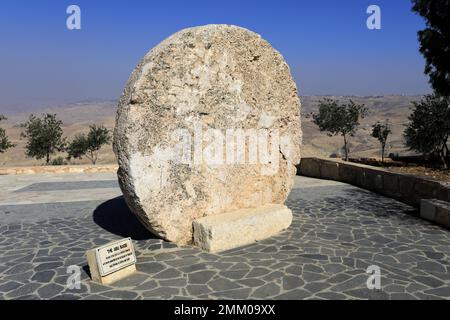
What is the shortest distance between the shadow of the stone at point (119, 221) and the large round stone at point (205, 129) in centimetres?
88

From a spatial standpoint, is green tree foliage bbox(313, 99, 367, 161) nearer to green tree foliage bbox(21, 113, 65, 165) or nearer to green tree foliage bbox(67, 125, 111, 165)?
green tree foliage bbox(67, 125, 111, 165)

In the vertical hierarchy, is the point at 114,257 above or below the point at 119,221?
above

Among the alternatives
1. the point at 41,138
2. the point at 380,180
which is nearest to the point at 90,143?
the point at 41,138

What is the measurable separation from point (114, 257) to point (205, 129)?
8.03 feet

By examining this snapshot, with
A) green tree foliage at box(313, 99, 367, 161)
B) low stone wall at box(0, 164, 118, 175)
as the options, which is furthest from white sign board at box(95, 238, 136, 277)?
green tree foliage at box(313, 99, 367, 161)

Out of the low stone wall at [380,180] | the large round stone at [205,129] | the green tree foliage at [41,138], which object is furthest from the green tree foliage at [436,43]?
the green tree foliage at [41,138]

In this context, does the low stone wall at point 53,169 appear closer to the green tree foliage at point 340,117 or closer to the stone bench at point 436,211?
the stone bench at point 436,211

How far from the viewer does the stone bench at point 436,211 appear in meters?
6.63

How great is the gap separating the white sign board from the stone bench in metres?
5.46

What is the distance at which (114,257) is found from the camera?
458cm

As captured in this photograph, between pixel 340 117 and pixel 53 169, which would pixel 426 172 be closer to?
pixel 53 169
